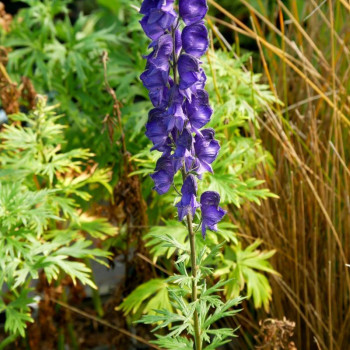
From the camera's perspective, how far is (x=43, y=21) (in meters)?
3.39

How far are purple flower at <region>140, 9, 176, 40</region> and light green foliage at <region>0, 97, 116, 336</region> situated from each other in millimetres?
1042

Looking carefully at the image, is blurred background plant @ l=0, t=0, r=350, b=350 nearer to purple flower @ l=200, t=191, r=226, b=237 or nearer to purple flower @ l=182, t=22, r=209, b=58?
purple flower @ l=200, t=191, r=226, b=237

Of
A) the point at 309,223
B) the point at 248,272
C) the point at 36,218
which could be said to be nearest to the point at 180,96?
the point at 36,218

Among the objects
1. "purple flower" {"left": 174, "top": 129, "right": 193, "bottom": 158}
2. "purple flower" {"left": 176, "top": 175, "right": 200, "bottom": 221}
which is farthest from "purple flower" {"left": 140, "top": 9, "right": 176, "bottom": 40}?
"purple flower" {"left": 176, "top": 175, "right": 200, "bottom": 221}

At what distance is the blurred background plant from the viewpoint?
2.71m

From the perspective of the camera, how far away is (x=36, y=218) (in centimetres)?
245

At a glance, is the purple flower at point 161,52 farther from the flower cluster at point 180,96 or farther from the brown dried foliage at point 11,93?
the brown dried foliage at point 11,93

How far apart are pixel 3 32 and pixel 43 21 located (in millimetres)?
338

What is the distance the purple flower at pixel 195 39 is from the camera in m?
1.66

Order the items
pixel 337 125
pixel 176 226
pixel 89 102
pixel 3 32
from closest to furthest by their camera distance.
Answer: pixel 176 226
pixel 337 125
pixel 89 102
pixel 3 32

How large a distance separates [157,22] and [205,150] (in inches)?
15.8

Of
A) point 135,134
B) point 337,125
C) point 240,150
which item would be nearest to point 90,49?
point 135,134

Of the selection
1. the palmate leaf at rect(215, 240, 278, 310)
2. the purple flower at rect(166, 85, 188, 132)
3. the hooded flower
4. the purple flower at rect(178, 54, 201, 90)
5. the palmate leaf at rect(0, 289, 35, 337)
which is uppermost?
the purple flower at rect(178, 54, 201, 90)

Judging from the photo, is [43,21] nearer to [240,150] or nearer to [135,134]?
[135,134]
